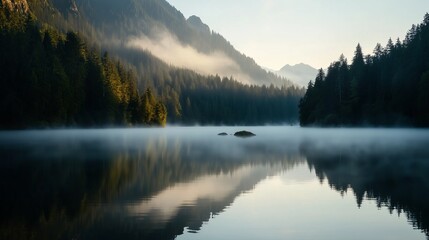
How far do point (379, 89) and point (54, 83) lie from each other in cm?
8751

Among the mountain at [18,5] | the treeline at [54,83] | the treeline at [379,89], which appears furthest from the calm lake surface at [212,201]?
the mountain at [18,5]

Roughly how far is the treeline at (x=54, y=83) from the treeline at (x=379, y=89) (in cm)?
5771

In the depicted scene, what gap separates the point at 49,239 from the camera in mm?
11781

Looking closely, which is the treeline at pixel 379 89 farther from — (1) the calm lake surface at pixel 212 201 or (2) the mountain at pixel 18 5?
(2) the mountain at pixel 18 5

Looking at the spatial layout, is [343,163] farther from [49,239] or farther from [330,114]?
[330,114]

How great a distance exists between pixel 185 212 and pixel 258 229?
3168 mm

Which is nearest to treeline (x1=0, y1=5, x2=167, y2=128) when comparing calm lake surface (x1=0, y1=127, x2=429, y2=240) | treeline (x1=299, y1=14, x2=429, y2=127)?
treeline (x1=299, y1=14, x2=429, y2=127)

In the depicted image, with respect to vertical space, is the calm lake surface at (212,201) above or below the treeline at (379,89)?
below

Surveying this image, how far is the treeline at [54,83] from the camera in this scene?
3541 inches

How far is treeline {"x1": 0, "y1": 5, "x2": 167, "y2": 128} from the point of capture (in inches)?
3541

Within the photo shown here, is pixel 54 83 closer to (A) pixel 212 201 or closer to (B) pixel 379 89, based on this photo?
(A) pixel 212 201

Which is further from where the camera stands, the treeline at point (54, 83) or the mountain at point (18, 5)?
the mountain at point (18, 5)

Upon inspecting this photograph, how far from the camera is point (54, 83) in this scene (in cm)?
9406

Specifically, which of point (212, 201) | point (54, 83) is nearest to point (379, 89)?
point (54, 83)
